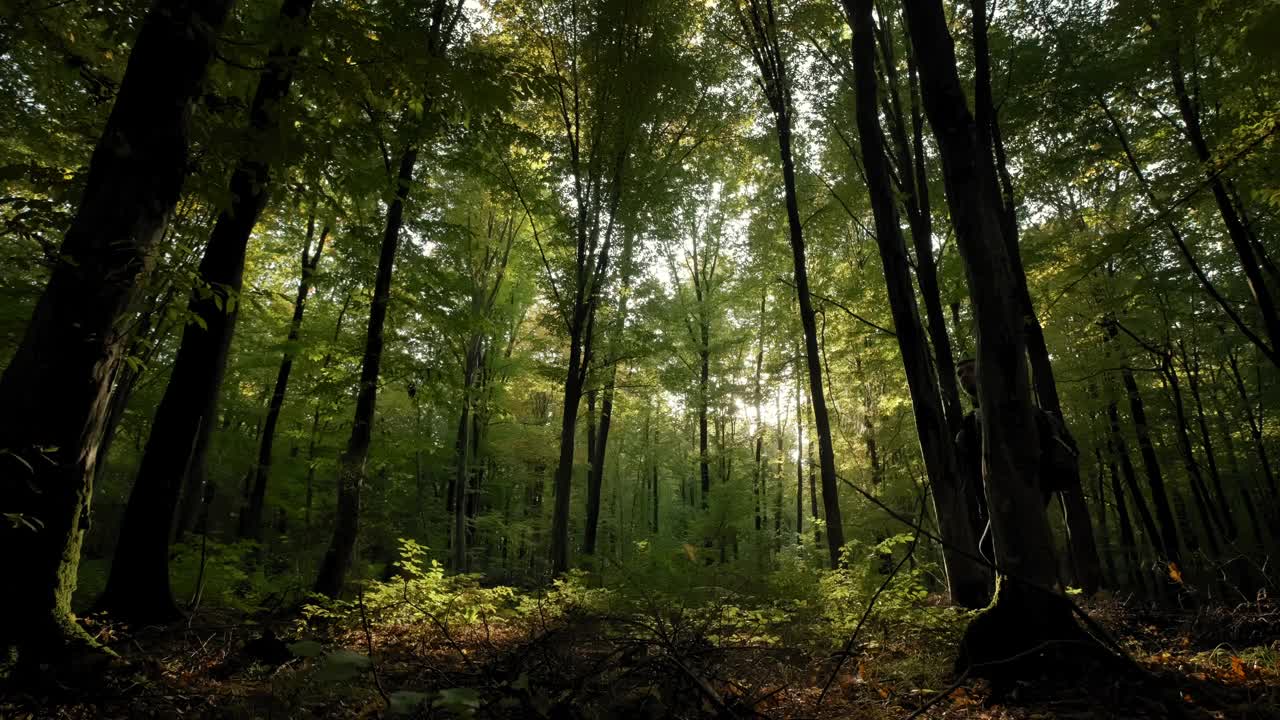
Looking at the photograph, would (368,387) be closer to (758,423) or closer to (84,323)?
(84,323)

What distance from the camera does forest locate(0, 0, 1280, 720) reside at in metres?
2.80

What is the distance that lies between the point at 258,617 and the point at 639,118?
9.43 meters

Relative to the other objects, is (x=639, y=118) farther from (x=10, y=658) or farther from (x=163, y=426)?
(x=10, y=658)

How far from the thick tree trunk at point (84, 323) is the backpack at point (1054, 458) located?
213 inches

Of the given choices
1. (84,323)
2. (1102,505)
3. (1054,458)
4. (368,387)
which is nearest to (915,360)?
(1054,458)

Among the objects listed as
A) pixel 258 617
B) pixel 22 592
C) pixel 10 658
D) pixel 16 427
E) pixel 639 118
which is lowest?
pixel 258 617

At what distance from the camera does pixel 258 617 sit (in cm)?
603

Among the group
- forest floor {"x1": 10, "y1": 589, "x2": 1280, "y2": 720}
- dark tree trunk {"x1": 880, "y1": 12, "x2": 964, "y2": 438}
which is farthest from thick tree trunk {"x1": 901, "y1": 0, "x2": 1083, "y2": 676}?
dark tree trunk {"x1": 880, "y1": 12, "x2": 964, "y2": 438}

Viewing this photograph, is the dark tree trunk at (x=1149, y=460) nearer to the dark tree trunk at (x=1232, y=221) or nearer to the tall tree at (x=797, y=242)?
the dark tree trunk at (x=1232, y=221)

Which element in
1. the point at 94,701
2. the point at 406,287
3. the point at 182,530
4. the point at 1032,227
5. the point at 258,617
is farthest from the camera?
the point at 1032,227

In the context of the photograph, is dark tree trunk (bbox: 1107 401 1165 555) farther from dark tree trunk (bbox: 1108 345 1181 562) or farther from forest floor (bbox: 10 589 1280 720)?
forest floor (bbox: 10 589 1280 720)

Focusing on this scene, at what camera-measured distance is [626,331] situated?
12594 mm

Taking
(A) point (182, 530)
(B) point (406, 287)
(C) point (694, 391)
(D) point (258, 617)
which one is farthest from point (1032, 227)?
(A) point (182, 530)

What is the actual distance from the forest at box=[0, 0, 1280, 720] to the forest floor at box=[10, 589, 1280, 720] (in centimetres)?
4
